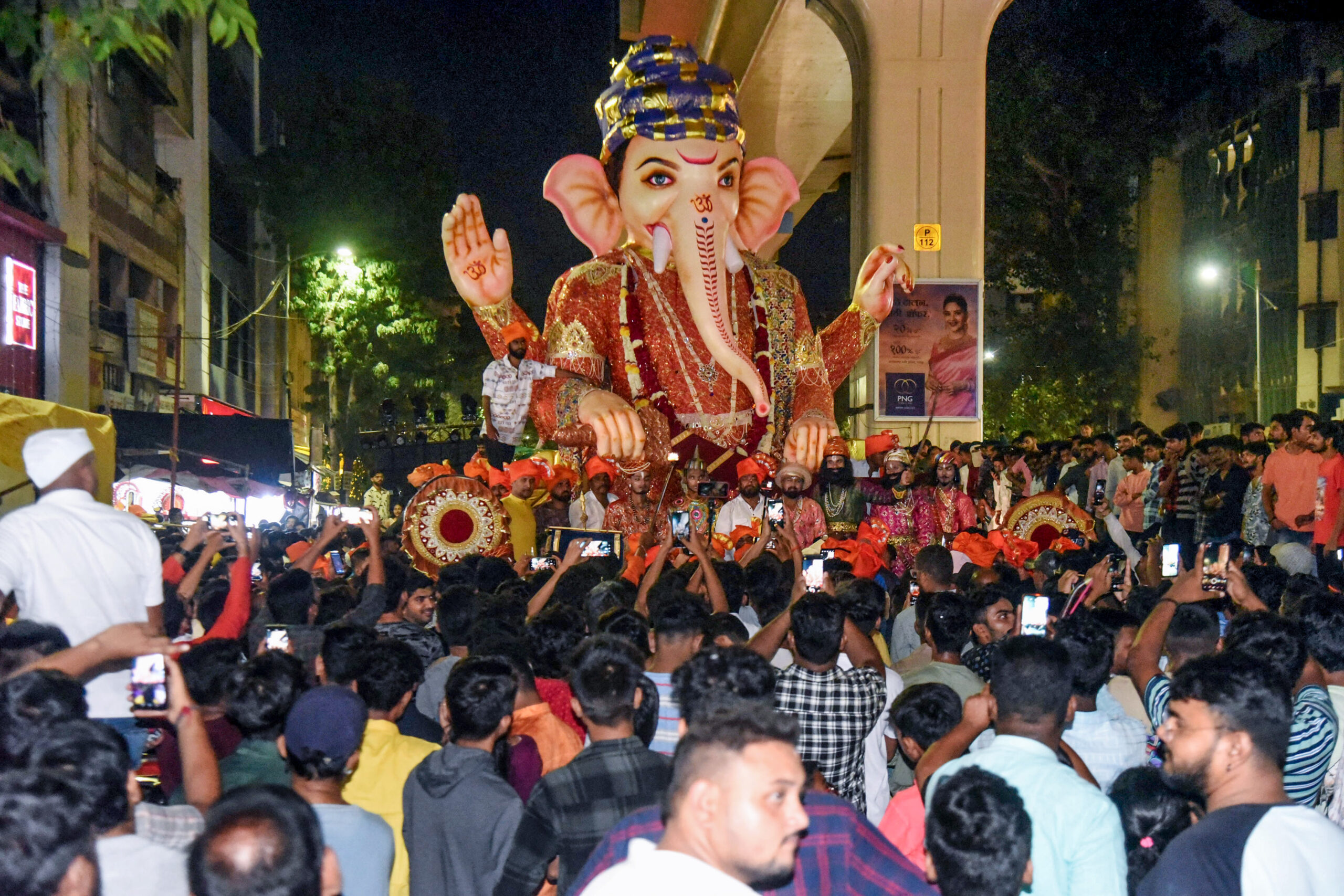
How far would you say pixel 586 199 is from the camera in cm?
1055

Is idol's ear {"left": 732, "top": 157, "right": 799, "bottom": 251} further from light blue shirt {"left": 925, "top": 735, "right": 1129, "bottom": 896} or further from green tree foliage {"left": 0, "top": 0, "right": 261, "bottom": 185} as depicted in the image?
light blue shirt {"left": 925, "top": 735, "right": 1129, "bottom": 896}

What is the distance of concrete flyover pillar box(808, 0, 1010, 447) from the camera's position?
1311 centimetres

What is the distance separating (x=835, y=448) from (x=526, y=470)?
2301mm

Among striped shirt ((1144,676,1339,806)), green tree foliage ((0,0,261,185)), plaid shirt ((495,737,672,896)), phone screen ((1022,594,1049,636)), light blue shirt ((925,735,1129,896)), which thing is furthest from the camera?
green tree foliage ((0,0,261,185))

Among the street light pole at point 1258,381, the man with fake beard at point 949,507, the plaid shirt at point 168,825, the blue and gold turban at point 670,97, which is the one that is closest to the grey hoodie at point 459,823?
the plaid shirt at point 168,825

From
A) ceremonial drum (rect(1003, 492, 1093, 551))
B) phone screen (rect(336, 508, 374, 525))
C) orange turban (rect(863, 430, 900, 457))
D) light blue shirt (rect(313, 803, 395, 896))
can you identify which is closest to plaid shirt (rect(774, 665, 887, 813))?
light blue shirt (rect(313, 803, 395, 896))

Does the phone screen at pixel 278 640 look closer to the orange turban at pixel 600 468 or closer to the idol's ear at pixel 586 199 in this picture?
the orange turban at pixel 600 468

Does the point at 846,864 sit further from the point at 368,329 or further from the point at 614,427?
the point at 368,329

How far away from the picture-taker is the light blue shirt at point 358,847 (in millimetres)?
3072

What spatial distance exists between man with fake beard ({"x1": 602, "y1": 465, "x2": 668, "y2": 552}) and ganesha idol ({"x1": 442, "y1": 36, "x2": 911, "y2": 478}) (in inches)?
5.6

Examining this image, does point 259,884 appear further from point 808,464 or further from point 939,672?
point 808,464

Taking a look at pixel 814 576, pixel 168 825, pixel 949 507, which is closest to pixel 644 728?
pixel 168 825

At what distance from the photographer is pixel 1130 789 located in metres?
3.47

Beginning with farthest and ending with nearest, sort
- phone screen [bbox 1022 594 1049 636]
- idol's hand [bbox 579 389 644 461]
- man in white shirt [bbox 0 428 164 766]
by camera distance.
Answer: idol's hand [bbox 579 389 644 461], phone screen [bbox 1022 594 1049 636], man in white shirt [bbox 0 428 164 766]
